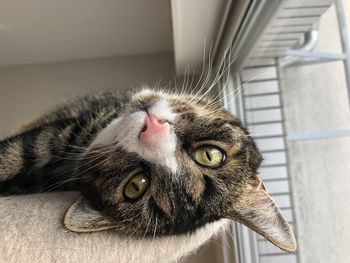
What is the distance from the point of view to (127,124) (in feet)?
3.50

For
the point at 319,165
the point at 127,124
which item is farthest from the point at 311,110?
the point at 127,124

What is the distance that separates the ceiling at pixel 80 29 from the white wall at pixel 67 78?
5 centimetres

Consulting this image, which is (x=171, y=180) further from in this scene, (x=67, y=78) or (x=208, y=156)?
(x=67, y=78)

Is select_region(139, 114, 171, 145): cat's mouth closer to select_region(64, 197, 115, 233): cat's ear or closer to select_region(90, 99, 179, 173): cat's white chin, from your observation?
select_region(90, 99, 179, 173): cat's white chin

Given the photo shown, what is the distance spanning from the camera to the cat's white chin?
979 millimetres

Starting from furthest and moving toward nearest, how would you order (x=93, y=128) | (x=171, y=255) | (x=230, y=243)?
(x=230, y=243) → (x=93, y=128) → (x=171, y=255)

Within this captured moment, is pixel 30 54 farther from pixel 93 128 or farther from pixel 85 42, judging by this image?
pixel 93 128

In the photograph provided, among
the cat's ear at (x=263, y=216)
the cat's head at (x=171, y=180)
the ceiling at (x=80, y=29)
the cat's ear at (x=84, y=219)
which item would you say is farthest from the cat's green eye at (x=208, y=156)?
the ceiling at (x=80, y=29)

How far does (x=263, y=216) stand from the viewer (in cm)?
108

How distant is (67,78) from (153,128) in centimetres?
169

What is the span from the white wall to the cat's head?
142 centimetres

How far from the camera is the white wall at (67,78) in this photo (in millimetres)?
2516

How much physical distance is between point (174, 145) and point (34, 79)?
1.79 m

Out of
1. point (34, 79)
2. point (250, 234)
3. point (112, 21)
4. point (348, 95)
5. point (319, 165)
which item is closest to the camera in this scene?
point (348, 95)
